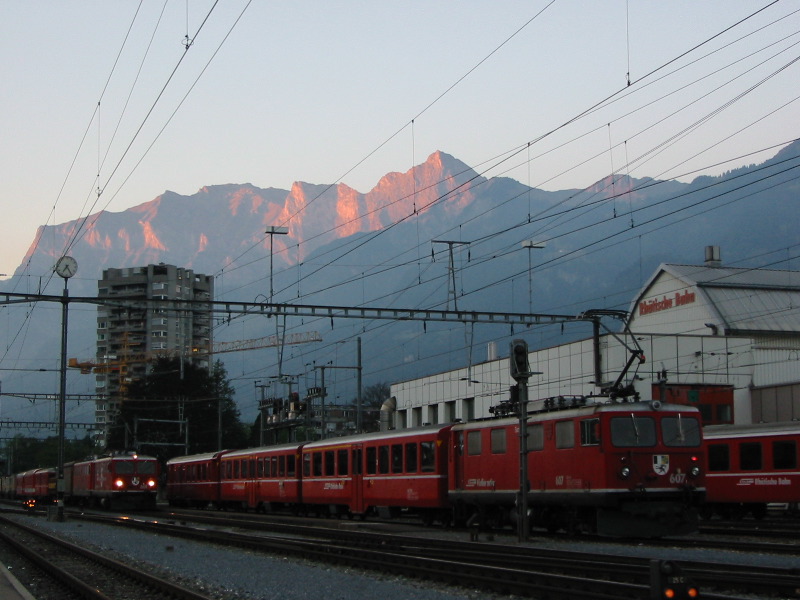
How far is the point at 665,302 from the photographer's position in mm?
73812

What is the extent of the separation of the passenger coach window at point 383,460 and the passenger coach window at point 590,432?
32.9ft

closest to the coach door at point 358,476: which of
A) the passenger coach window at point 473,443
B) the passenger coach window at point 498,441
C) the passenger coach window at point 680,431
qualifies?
the passenger coach window at point 473,443

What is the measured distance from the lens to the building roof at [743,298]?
6706 cm

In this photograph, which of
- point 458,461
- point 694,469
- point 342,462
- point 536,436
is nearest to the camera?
point 694,469

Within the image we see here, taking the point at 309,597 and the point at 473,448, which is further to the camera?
the point at 473,448

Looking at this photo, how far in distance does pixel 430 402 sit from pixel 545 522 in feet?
153

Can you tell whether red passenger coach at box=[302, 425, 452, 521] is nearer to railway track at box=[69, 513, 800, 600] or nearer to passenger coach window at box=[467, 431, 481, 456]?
passenger coach window at box=[467, 431, 481, 456]

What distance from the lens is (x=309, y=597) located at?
546 inches

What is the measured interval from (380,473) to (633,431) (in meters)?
11.3

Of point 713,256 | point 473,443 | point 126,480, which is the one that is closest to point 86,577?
point 473,443

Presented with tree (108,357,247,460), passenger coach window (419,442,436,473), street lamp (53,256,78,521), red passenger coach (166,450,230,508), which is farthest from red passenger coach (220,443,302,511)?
tree (108,357,247,460)

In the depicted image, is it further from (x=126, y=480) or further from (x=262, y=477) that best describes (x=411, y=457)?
(x=126, y=480)

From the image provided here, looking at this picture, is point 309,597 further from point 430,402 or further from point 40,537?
point 430,402

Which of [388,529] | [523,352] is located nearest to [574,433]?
[523,352]
